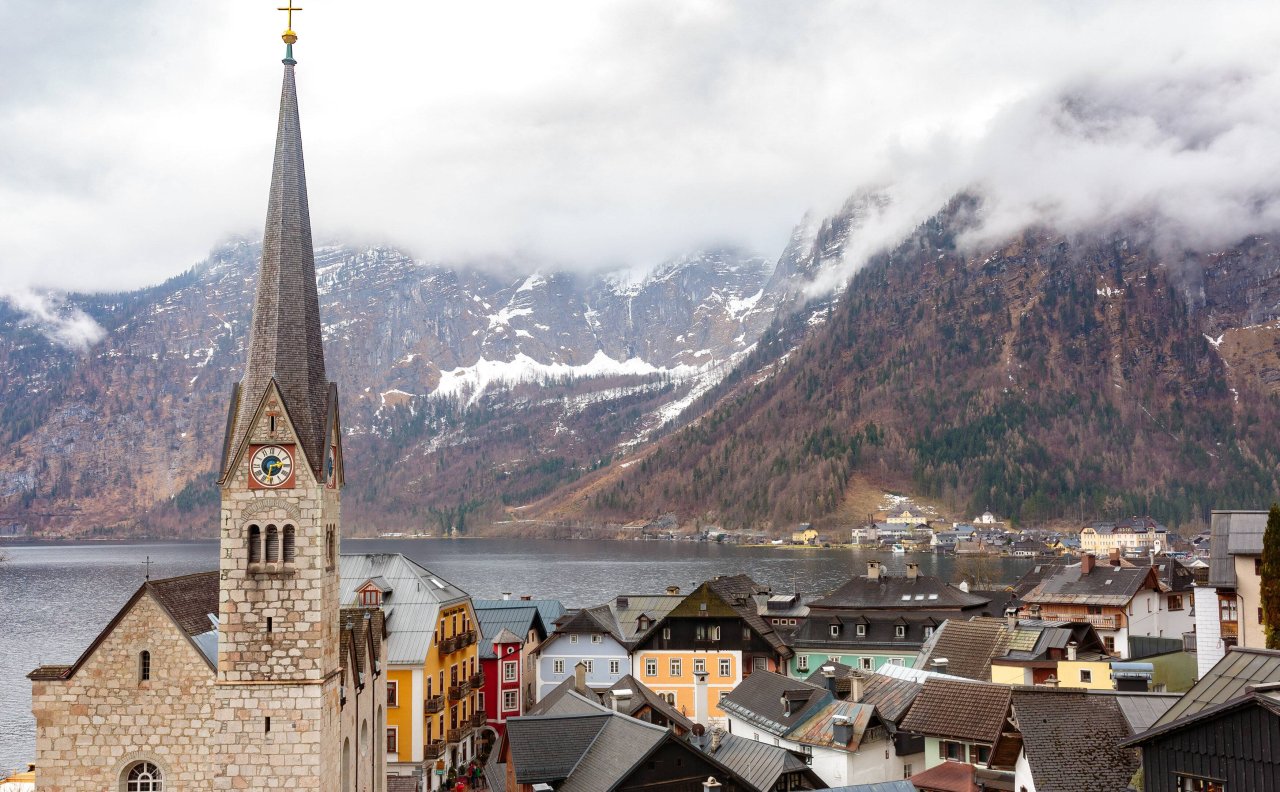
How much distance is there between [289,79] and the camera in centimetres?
3981

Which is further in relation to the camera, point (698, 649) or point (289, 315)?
point (698, 649)

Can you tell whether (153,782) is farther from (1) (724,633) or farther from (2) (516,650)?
(1) (724,633)

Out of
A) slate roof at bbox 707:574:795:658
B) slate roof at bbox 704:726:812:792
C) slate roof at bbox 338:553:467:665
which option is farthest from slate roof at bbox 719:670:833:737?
slate roof at bbox 707:574:795:658

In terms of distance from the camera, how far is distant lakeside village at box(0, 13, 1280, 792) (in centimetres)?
3584

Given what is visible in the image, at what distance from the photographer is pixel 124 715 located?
37531 millimetres

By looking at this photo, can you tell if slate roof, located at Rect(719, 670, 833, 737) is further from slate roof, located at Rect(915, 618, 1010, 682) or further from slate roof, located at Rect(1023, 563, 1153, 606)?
slate roof, located at Rect(1023, 563, 1153, 606)

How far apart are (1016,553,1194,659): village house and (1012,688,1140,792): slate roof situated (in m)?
66.8

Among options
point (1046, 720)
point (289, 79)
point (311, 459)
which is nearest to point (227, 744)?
point (311, 459)

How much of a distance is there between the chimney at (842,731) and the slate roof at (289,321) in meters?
30.8

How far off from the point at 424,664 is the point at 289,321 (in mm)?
33180

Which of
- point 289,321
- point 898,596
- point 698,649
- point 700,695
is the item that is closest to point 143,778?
point 289,321

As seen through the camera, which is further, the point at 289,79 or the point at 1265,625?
the point at 1265,625

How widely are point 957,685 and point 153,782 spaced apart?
120 ft

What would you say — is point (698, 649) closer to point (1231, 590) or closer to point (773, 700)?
point (773, 700)
